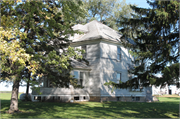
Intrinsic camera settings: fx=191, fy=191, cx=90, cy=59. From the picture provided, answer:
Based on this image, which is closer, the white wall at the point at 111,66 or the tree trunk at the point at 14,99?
the tree trunk at the point at 14,99

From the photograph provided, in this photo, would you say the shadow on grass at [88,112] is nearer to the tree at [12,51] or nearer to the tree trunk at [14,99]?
the tree trunk at [14,99]

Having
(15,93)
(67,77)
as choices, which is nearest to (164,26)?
(67,77)

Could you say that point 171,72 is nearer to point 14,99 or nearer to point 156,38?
point 156,38

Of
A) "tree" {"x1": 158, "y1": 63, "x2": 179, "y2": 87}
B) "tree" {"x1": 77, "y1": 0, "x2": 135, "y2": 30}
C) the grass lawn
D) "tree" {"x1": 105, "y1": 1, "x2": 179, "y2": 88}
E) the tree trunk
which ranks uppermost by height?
"tree" {"x1": 77, "y1": 0, "x2": 135, "y2": 30}

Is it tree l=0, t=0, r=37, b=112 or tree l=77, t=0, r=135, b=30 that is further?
tree l=77, t=0, r=135, b=30

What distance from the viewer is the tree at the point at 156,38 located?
A: 10.1 m

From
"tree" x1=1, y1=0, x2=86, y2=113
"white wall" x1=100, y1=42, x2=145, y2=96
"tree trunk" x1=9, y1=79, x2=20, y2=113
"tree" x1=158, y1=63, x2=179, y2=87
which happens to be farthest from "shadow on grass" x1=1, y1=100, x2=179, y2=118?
"white wall" x1=100, y1=42, x2=145, y2=96

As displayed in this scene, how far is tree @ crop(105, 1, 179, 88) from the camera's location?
10084mm

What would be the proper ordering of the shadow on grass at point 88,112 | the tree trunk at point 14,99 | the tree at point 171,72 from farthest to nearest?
the tree trunk at point 14,99 → the shadow on grass at point 88,112 → the tree at point 171,72

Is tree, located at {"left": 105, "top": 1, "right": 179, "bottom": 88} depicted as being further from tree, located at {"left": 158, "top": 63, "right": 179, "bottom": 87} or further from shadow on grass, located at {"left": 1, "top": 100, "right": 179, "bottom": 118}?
shadow on grass, located at {"left": 1, "top": 100, "right": 179, "bottom": 118}

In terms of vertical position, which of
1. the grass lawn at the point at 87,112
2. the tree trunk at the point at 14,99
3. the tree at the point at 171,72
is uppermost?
the tree at the point at 171,72

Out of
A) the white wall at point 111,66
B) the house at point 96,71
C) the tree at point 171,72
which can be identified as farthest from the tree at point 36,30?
the white wall at point 111,66

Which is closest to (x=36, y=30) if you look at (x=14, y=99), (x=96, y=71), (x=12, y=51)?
(x=12, y=51)

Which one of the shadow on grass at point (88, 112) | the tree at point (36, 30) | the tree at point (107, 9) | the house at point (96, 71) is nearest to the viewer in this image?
the tree at point (36, 30)
